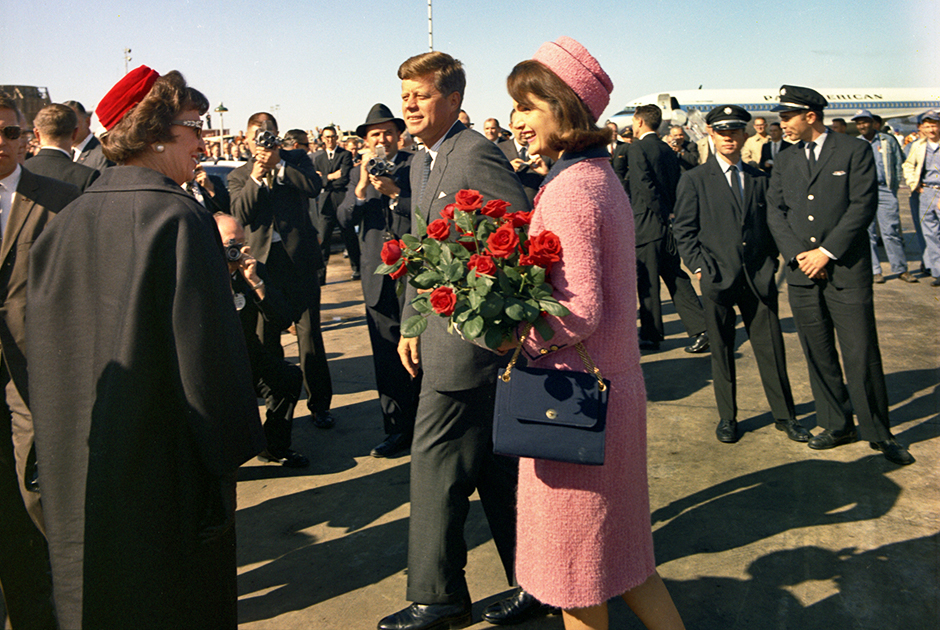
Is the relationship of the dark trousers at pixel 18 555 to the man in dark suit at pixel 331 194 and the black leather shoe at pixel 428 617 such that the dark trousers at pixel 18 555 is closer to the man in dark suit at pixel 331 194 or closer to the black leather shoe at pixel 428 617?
the black leather shoe at pixel 428 617

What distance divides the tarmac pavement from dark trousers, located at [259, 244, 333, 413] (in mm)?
288

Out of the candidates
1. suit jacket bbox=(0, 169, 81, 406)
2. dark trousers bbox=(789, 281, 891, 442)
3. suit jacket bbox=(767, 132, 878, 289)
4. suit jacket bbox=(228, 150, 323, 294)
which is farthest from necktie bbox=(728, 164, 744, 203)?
suit jacket bbox=(0, 169, 81, 406)

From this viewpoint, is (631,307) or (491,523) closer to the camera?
(631,307)

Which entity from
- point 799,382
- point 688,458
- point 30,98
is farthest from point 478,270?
point 30,98

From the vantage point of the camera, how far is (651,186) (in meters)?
7.42

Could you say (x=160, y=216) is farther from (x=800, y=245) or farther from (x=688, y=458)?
(x=800, y=245)

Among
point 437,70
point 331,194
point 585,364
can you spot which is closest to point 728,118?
point 437,70

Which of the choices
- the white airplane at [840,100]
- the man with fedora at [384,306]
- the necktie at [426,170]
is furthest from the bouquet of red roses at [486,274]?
the white airplane at [840,100]

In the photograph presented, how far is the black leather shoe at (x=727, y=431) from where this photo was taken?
15.9 ft

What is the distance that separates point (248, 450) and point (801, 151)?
13.5ft

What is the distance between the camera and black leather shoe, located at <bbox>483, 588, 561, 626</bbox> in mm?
3027

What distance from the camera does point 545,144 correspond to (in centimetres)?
226

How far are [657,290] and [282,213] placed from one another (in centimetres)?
380

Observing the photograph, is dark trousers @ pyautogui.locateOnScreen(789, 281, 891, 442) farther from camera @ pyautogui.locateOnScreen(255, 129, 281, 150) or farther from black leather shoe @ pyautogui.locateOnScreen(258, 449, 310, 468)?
camera @ pyautogui.locateOnScreen(255, 129, 281, 150)
